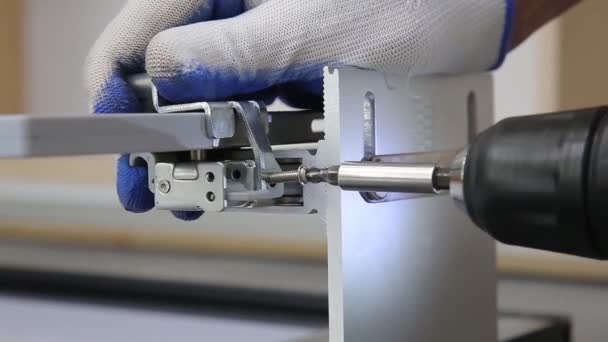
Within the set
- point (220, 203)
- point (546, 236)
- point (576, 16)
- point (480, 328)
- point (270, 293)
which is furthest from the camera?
point (576, 16)

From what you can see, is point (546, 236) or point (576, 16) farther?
point (576, 16)

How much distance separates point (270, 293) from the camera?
0.76 meters

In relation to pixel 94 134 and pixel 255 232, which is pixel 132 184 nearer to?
pixel 94 134

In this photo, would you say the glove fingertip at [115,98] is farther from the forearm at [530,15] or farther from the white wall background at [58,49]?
the white wall background at [58,49]

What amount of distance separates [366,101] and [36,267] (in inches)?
22.8

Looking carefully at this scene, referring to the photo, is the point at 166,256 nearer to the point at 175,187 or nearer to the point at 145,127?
the point at 175,187

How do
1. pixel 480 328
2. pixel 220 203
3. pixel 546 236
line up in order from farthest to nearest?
pixel 480 328 < pixel 220 203 < pixel 546 236

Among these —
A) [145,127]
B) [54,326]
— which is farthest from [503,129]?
[54,326]

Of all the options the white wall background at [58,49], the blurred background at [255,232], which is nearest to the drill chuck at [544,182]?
the blurred background at [255,232]

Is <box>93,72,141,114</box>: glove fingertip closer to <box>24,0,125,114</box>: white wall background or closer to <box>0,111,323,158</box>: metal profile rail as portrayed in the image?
<box>0,111,323,158</box>: metal profile rail

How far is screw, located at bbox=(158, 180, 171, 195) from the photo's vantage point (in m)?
0.48

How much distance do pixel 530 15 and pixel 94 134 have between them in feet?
1.27

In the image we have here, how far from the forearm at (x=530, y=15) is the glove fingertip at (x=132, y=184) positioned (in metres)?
0.28

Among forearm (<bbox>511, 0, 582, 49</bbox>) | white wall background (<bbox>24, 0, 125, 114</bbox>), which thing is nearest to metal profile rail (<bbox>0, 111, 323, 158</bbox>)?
forearm (<bbox>511, 0, 582, 49</bbox>)
